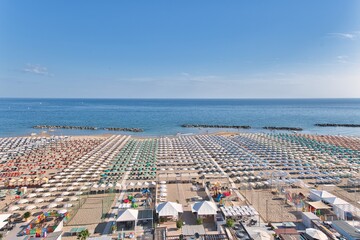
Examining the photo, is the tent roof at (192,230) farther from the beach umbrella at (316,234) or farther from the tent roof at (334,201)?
the tent roof at (334,201)

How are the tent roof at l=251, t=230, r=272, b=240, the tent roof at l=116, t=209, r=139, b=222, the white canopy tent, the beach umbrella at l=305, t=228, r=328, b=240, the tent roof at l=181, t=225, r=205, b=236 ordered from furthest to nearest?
the white canopy tent < the tent roof at l=116, t=209, r=139, b=222 < the tent roof at l=181, t=225, r=205, b=236 < the beach umbrella at l=305, t=228, r=328, b=240 < the tent roof at l=251, t=230, r=272, b=240

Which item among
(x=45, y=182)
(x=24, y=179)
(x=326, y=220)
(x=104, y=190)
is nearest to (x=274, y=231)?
(x=326, y=220)

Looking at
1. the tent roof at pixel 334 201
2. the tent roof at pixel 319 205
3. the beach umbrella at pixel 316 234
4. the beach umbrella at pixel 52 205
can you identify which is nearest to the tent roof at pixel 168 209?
the beach umbrella at pixel 316 234

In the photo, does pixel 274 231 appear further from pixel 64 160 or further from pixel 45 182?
pixel 64 160

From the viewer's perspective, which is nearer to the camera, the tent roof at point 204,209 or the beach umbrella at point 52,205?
the tent roof at point 204,209

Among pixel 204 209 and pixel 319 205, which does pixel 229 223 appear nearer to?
pixel 204 209

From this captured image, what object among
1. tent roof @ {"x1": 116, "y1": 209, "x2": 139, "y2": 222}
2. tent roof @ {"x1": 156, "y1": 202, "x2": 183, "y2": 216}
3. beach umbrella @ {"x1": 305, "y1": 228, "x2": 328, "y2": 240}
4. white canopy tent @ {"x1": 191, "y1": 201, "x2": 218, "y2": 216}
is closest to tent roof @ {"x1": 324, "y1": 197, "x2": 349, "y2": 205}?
beach umbrella @ {"x1": 305, "y1": 228, "x2": 328, "y2": 240}

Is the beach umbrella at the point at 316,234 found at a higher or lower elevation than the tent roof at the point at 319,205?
higher

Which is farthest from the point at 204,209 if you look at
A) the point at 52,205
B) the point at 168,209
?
the point at 52,205

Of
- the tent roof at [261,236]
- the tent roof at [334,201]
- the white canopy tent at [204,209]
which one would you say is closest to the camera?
the tent roof at [261,236]

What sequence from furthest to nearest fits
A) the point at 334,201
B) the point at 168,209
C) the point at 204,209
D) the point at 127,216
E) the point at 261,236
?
the point at 334,201 → the point at 168,209 → the point at 204,209 → the point at 127,216 → the point at 261,236

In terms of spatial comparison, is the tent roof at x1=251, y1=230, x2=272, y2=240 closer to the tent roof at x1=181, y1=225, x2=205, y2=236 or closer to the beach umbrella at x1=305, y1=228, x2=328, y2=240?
the beach umbrella at x1=305, y1=228, x2=328, y2=240
